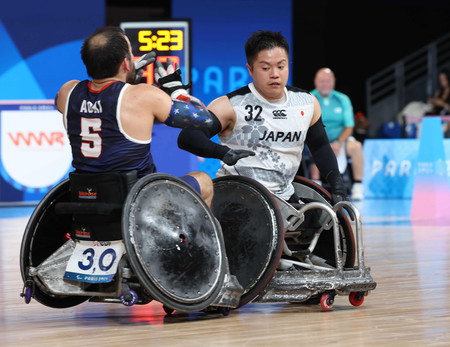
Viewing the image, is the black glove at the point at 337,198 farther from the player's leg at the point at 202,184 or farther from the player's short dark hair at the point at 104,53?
the player's short dark hair at the point at 104,53

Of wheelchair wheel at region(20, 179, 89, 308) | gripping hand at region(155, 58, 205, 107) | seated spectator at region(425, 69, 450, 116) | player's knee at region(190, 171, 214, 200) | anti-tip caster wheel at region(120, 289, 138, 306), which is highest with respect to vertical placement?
gripping hand at region(155, 58, 205, 107)

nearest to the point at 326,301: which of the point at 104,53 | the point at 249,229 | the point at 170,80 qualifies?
the point at 249,229

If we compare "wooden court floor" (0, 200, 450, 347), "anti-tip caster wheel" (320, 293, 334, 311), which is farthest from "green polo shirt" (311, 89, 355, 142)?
"anti-tip caster wheel" (320, 293, 334, 311)

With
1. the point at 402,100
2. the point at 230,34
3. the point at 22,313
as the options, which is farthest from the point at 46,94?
the point at 22,313

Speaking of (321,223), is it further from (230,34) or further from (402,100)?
(402,100)

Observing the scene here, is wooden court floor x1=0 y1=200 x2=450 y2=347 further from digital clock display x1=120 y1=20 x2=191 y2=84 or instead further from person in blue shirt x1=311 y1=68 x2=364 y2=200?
person in blue shirt x1=311 y1=68 x2=364 y2=200

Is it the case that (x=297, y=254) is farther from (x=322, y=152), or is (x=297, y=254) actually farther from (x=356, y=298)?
(x=322, y=152)

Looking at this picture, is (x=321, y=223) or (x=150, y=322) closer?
(x=150, y=322)

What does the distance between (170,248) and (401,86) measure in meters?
16.1

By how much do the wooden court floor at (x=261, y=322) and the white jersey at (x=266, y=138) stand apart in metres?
0.69

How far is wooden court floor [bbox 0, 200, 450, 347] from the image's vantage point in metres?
3.88

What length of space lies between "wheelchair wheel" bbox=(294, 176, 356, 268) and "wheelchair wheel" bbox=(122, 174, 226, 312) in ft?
2.99

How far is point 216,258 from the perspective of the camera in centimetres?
430

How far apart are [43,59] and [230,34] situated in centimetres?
337
